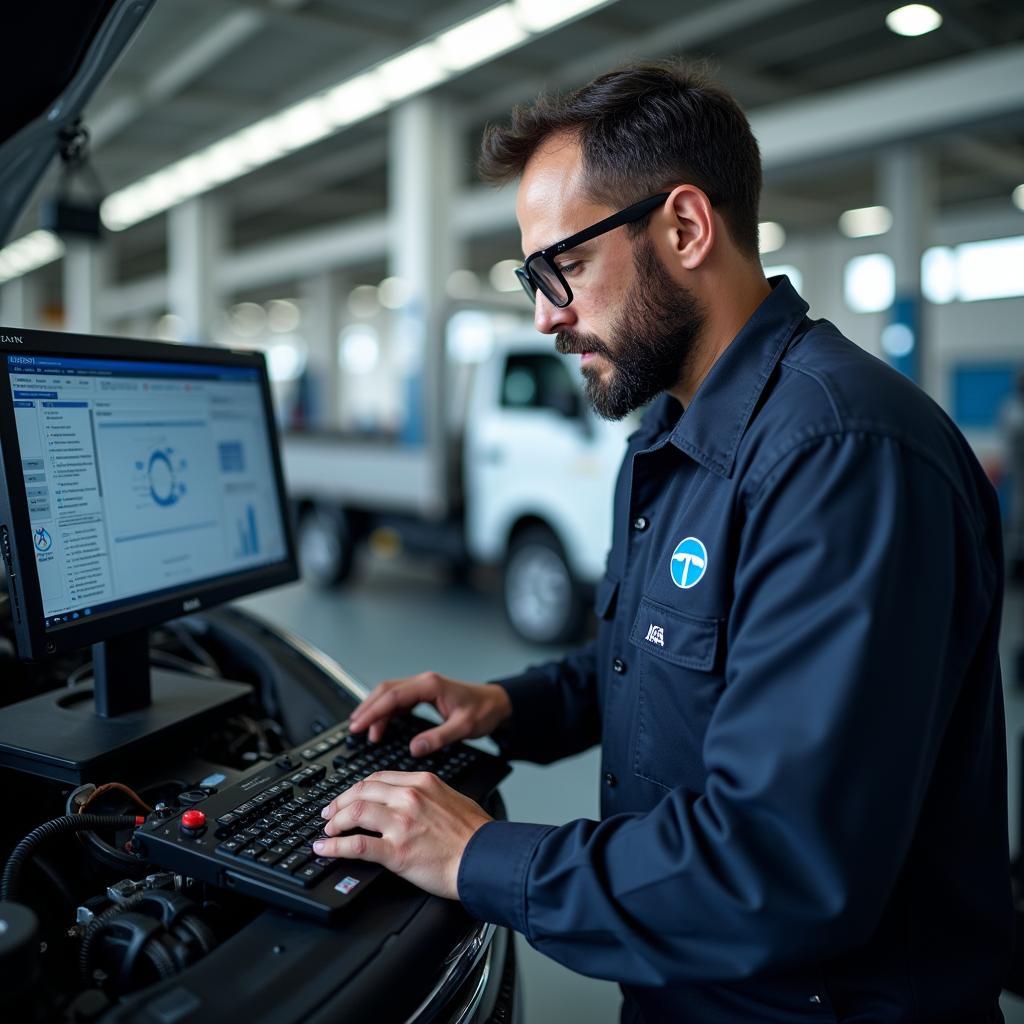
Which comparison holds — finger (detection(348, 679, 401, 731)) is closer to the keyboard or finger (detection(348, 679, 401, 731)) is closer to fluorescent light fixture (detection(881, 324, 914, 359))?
the keyboard

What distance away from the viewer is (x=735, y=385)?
1.02 metres

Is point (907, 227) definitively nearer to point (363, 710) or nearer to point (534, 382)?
point (534, 382)

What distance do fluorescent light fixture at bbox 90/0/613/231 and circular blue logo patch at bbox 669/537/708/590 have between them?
136 inches

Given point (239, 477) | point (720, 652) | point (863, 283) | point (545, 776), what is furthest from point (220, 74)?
point (863, 283)

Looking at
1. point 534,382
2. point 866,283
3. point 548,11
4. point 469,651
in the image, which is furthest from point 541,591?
point 866,283

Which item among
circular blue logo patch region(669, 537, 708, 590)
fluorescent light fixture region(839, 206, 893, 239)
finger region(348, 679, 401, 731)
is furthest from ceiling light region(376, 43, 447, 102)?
fluorescent light fixture region(839, 206, 893, 239)

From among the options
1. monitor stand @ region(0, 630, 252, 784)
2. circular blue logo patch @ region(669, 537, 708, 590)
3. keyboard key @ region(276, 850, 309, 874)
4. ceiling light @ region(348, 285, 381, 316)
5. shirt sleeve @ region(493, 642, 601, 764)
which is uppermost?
ceiling light @ region(348, 285, 381, 316)

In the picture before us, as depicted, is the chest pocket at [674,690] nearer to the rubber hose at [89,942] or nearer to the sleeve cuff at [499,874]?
the sleeve cuff at [499,874]

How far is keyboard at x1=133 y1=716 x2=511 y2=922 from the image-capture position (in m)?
0.83

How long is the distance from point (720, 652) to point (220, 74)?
7675 millimetres

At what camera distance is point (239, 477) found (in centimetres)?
136

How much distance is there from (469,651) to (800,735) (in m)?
4.07

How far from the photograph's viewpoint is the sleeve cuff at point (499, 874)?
0.84 meters

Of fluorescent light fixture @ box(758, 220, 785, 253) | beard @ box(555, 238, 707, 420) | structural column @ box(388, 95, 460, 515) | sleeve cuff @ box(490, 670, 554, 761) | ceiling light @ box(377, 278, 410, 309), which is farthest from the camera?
ceiling light @ box(377, 278, 410, 309)
